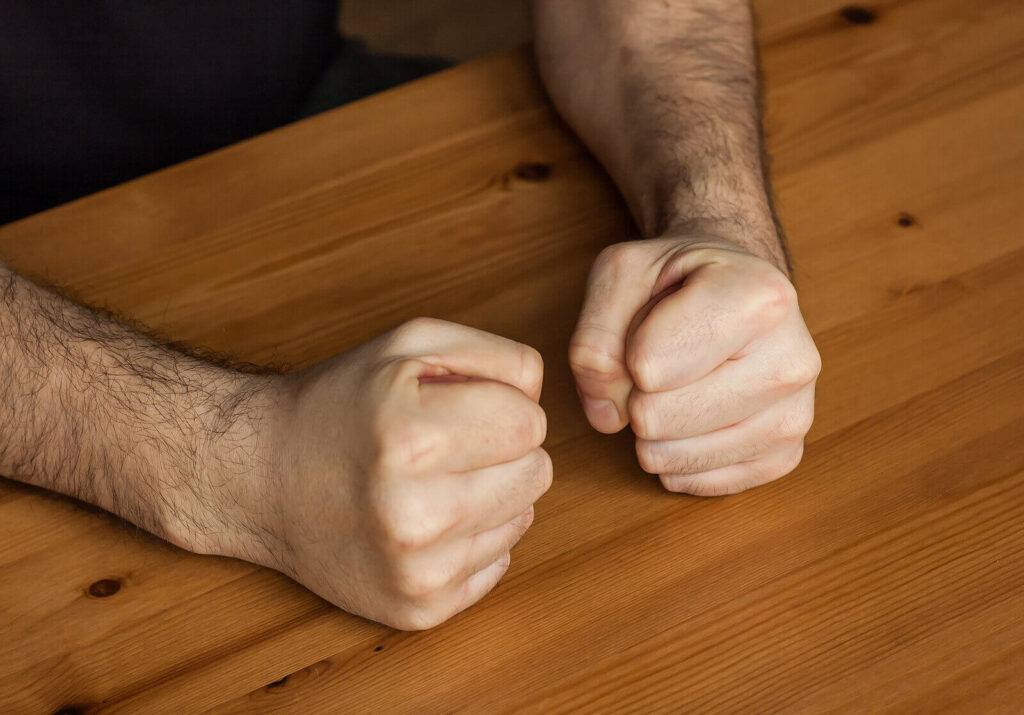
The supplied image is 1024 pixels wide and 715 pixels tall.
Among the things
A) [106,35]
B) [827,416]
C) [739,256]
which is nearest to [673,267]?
[739,256]

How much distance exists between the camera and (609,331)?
22.3 inches

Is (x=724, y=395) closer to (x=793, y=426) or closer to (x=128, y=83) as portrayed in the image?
(x=793, y=426)

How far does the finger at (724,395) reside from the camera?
56 centimetres

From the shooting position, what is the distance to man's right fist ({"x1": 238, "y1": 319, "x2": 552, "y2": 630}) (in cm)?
50

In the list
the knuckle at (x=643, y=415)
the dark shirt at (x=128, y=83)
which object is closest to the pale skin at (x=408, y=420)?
the knuckle at (x=643, y=415)

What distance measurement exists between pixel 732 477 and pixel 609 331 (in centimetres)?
12

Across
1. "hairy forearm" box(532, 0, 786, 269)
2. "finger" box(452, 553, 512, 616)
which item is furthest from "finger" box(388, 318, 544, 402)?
"hairy forearm" box(532, 0, 786, 269)

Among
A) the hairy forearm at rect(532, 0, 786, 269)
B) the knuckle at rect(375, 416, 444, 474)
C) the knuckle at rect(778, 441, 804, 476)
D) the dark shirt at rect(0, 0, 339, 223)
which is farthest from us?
the dark shirt at rect(0, 0, 339, 223)

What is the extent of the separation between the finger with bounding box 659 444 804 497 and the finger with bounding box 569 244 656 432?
0.17ft

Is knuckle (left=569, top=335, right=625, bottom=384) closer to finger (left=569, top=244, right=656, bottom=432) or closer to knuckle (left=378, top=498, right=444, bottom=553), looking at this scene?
finger (left=569, top=244, right=656, bottom=432)

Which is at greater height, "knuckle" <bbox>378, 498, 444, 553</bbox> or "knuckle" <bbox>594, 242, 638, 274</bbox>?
"knuckle" <bbox>594, 242, 638, 274</bbox>

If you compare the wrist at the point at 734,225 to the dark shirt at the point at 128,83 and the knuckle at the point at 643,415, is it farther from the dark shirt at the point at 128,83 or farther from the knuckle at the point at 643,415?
the dark shirt at the point at 128,83

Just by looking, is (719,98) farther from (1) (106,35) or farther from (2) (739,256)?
(1) (106,35)

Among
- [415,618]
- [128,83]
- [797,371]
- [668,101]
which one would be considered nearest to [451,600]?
[415,618]
